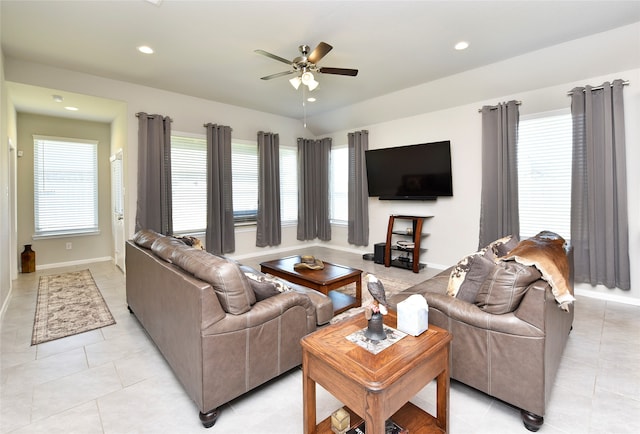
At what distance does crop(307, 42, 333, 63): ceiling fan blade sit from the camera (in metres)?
2.74

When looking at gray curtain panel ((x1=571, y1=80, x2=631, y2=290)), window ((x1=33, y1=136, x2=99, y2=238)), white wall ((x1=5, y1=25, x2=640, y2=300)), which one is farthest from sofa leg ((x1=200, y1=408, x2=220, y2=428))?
window ((x1=33, y1=136, x2=99, y2=238))

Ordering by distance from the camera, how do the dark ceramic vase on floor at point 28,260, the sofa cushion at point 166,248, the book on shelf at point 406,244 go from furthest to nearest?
the book on shelf at point 406,244
the dark ceramic vase on floor at point 28,260
the sofa cushion at point 166,248

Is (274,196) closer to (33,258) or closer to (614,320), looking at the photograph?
(33,258)

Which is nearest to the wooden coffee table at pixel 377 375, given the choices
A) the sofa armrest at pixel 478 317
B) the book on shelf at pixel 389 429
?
the book on shelf at pixel 389 429

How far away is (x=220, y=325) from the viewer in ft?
5.36

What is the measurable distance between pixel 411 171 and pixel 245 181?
3.16 metres

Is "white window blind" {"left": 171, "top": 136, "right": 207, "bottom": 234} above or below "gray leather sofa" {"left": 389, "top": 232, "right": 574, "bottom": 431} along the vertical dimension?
above

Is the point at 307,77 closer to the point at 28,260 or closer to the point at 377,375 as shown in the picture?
the point at 377,375

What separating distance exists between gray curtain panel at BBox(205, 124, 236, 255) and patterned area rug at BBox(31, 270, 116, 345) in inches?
72.5

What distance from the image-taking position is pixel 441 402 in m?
1.47

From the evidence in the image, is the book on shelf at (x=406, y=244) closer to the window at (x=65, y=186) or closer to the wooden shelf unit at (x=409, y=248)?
the wooden shelf unit at (x=409, y=248)

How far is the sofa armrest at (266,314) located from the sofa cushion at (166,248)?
70 cm

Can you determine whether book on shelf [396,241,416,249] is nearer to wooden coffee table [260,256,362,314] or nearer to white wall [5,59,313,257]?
wooden coffee table [260,256,362,314]

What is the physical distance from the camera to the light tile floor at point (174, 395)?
64.5 inches
